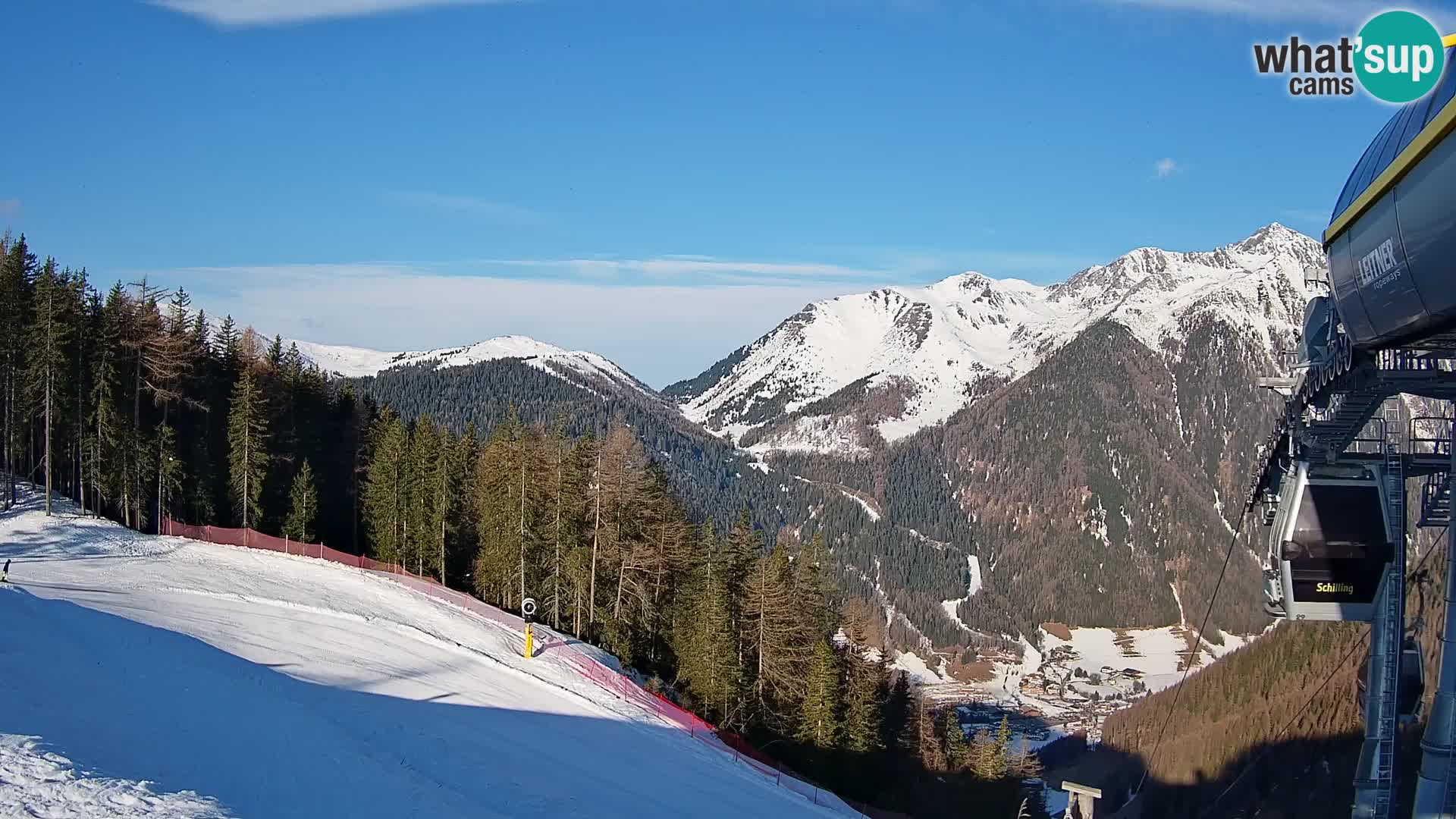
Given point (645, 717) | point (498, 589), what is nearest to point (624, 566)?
point (498, 589)

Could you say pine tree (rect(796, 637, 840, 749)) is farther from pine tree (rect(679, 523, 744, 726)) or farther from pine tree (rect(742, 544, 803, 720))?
pine tree (rect(679, 523, 744, 726))

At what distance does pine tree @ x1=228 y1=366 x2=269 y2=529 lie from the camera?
49188 mm

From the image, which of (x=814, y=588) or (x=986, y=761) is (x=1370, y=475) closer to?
(x=814, y=588)

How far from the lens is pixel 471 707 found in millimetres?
25844

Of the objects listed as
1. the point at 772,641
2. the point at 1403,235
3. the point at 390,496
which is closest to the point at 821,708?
the point at 772,641

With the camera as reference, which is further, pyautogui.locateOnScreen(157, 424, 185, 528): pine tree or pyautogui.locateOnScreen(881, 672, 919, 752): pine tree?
pyautogui.locateOnScreen(881, 672, 919, 752): pine tree

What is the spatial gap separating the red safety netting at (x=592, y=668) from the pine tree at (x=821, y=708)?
4.78 metres

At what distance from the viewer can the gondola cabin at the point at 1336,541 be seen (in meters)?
18.1

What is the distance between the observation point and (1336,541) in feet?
59.7

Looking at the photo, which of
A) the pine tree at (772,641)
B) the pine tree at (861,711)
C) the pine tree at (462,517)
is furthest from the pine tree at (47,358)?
the pine tree at (861,711)

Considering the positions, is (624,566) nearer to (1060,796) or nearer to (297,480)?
(297,480)

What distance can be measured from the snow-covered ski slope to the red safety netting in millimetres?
912

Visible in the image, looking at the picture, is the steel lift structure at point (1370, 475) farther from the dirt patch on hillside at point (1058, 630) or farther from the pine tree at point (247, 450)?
the dirt patch on hillside at point (1058, 630)

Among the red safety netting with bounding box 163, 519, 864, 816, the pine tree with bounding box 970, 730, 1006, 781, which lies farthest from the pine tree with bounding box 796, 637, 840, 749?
the pine tree with bounding box 970, 730, 1006, 781
